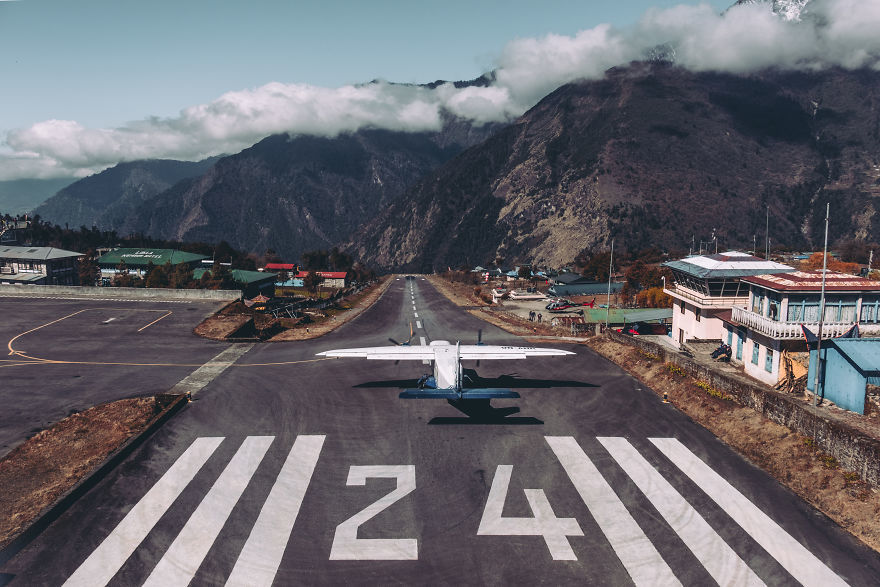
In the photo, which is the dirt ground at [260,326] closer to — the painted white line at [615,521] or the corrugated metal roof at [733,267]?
the painted white line at [615,521]

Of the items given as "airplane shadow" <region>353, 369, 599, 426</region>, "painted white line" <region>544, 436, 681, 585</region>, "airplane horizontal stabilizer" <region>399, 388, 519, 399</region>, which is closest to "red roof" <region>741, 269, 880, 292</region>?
"airplane shadow" <region>353, 369, 599, 426</region>

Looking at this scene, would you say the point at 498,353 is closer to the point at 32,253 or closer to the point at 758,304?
the point at 758,304

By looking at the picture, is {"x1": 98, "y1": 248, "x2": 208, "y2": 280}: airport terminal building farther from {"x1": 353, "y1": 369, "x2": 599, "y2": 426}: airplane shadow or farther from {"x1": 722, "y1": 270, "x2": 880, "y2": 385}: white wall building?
{"x1": 722, "y1": 270, "x2": 880, "y2": 385}: white wall building

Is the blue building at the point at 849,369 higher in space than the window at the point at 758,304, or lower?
lower

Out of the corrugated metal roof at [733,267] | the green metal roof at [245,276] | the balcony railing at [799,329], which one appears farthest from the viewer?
the green metal roof at [245,276]

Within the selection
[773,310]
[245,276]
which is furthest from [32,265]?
[773,310]

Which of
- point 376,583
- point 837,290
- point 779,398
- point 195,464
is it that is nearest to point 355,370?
point 195,464

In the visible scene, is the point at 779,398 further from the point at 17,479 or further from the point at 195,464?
the point at 17,479

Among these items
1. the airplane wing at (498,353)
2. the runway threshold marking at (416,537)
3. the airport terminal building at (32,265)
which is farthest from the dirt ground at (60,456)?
the airport terminal building at (32,265)
